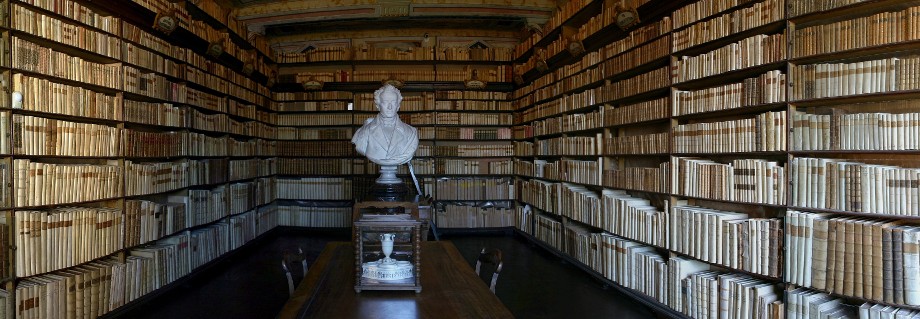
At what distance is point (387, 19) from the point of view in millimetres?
7332

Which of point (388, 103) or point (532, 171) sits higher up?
point (388, 103)

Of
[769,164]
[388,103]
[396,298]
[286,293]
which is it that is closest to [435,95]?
[388,103]

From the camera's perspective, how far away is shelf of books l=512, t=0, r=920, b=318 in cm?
236

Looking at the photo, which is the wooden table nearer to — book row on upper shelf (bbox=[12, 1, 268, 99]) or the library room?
the library room

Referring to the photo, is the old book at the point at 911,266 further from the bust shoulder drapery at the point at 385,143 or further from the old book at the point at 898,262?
the bust shoulder drapery at the point at 385,143

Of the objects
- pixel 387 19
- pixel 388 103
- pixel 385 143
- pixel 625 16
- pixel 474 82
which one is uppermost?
pixel 387 19

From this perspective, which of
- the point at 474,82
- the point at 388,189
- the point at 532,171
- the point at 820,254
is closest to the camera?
the point at 820,254

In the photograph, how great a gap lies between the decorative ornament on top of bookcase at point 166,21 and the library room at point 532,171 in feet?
0.11

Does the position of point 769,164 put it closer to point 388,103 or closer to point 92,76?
point 388,103

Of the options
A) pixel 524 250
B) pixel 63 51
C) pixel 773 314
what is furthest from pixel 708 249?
pixel 63 51

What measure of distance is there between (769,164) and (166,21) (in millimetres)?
4624

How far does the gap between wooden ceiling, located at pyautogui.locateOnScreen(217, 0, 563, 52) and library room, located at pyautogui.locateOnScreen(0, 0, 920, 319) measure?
0.05 metres

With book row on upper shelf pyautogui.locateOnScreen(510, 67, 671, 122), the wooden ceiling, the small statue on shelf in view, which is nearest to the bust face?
the small statue on shelf

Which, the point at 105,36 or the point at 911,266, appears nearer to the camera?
the point at 911,266
